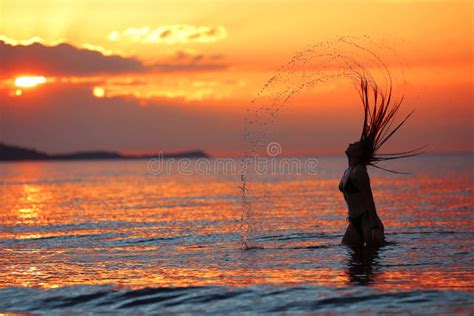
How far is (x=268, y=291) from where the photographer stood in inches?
472

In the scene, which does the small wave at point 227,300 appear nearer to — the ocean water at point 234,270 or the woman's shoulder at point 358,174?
the ocean water at point 234,270

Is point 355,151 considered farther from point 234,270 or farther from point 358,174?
point 234,270

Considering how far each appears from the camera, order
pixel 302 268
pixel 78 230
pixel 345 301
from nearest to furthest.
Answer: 1. pixel 345 301
2. pixel 302 268
3. pixel 78 230

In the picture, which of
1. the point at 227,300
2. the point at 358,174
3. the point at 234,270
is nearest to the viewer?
the point at 227,300

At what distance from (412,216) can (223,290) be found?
16595 mm

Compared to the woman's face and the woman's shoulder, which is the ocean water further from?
the woman's face

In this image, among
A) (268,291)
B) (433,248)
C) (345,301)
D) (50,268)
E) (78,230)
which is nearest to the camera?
(345,301)

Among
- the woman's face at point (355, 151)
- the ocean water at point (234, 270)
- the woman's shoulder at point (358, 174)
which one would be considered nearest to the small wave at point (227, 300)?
the ocean water at point (234, 270)

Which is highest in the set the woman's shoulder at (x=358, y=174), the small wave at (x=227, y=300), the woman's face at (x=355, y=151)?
the woman's face at (x=355, y=151)

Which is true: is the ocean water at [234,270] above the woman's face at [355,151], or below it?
below

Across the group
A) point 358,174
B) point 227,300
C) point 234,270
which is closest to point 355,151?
point 358,174

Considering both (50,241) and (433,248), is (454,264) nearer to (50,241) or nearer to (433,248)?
(433,248)

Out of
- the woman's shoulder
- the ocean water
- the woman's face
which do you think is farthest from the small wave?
the woman's face

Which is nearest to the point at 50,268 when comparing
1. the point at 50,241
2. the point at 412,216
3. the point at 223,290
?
the point at 223,290
